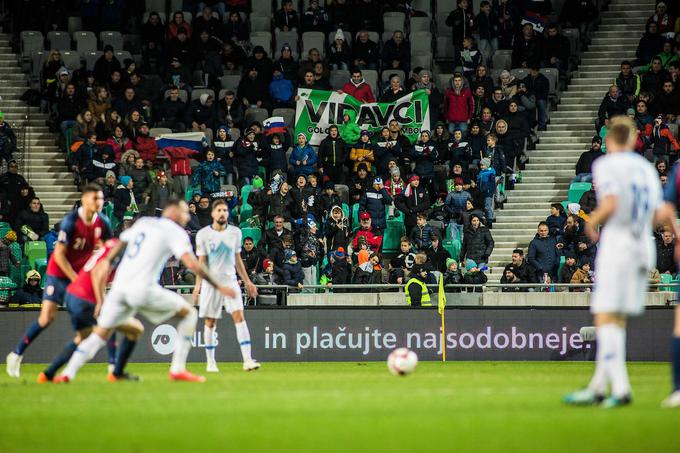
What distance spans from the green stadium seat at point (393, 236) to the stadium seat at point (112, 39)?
10.4 metres

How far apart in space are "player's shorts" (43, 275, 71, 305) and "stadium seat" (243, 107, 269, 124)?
14.7m

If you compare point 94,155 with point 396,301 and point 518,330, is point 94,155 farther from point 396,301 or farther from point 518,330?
point 518,330

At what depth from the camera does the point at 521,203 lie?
2845 centimetres

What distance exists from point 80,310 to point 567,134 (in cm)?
1896

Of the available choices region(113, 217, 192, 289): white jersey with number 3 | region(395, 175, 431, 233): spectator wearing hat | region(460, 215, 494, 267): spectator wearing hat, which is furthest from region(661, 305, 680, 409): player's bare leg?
region(395, 175, 431, 233): spectator wearing hat

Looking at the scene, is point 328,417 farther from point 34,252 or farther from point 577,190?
point 577,190

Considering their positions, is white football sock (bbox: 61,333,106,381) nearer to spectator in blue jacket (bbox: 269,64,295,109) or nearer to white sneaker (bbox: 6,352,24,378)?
white sneaker (bbox: 6,352,24,378)

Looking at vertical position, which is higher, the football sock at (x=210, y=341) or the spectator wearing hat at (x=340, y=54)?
the spectator wearing hat at (x=340, y=54)

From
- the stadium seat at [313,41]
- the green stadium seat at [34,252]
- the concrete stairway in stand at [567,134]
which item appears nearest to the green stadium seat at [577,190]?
the concrete stairway in stand at [567,134]

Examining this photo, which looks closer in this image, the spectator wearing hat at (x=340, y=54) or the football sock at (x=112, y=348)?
the football sock at (x=112, y=348)

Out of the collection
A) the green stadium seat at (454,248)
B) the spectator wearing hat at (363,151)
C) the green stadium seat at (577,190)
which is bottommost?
the green stadium seat at (454,248)

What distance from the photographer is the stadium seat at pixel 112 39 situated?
31906 mm

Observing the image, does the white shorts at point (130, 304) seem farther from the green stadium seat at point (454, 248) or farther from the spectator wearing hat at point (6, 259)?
the green stadium seat at point (454, 248)

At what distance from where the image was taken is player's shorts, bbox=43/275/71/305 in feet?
49.8
